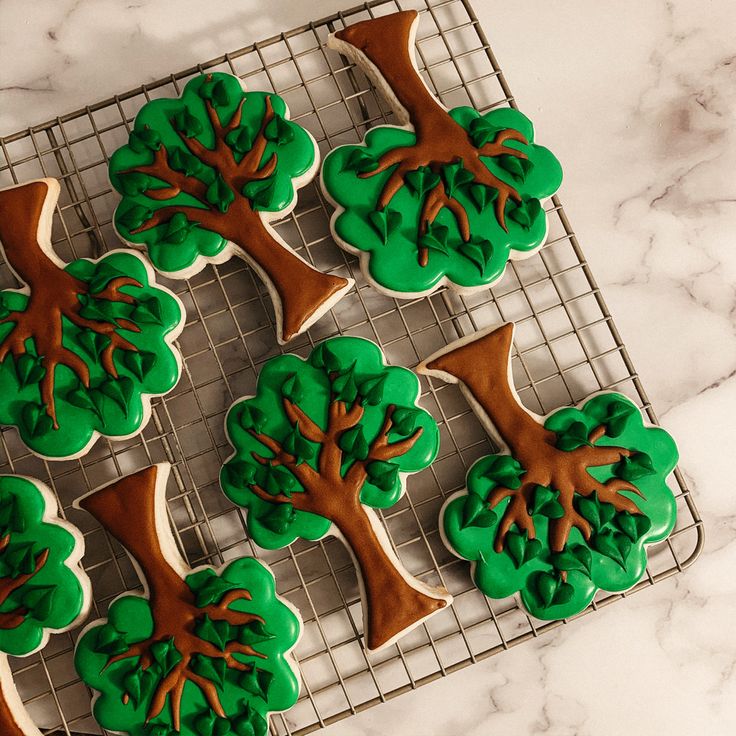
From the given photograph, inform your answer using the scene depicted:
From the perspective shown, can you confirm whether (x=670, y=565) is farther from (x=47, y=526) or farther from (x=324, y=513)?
(x=47, y=526)

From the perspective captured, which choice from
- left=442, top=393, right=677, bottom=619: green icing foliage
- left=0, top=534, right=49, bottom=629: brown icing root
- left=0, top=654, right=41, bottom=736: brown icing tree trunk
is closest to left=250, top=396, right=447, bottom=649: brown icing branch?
left=442, top=393, right=677, bottom=619: green icing foliage

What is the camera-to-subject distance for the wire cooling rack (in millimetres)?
1166

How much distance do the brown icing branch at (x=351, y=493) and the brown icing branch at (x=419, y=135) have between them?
0.86 ft

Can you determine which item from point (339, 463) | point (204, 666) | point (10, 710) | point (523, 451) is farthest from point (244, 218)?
point (10, 710)

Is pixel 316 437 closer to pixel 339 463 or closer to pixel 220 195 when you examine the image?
pixel 339 463

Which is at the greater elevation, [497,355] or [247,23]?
[247,23]

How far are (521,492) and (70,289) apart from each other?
0.71 metres

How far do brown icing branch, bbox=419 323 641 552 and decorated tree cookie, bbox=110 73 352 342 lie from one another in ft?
0.71

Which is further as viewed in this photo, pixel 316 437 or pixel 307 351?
pixel 307 351

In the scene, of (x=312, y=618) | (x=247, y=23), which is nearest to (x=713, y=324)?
(x=312, y=618)

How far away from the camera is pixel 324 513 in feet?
3.57

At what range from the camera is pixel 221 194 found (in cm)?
109

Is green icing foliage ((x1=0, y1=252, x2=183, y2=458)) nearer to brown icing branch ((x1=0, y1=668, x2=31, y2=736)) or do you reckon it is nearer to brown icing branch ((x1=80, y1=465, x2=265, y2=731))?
brown icing branch ((x1=80, y1=465, x2=265, y2=731))

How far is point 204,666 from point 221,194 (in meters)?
0.66
